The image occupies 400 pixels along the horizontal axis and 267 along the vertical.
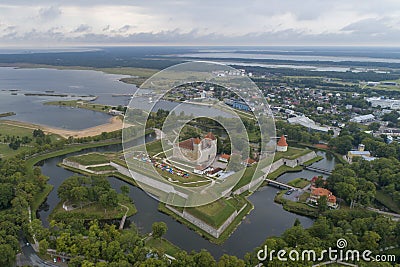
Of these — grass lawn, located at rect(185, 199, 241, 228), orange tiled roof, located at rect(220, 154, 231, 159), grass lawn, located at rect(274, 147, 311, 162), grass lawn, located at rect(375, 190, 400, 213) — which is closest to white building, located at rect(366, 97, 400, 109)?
grass lawn, located at rect(274, 147, 311, 162)

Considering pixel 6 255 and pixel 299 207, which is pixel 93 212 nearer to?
pixel 6 255

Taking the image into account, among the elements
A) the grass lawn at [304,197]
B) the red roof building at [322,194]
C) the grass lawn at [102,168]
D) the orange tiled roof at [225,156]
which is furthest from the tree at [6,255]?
the red roof building at [322,194]

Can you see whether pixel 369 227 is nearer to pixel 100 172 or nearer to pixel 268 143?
pixel 268 143

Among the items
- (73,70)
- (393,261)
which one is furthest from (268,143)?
(73,70)

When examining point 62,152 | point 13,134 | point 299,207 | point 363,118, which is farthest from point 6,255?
point 363,118

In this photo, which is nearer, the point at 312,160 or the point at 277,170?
the point at 277,170

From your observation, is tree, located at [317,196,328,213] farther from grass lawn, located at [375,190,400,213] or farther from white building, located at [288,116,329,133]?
white building, located at [288,116,329,133]

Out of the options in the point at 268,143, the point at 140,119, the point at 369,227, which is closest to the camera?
the point at 369,227

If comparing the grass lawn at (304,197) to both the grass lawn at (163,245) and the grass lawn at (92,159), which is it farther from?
the grass lawn at (92,159)
